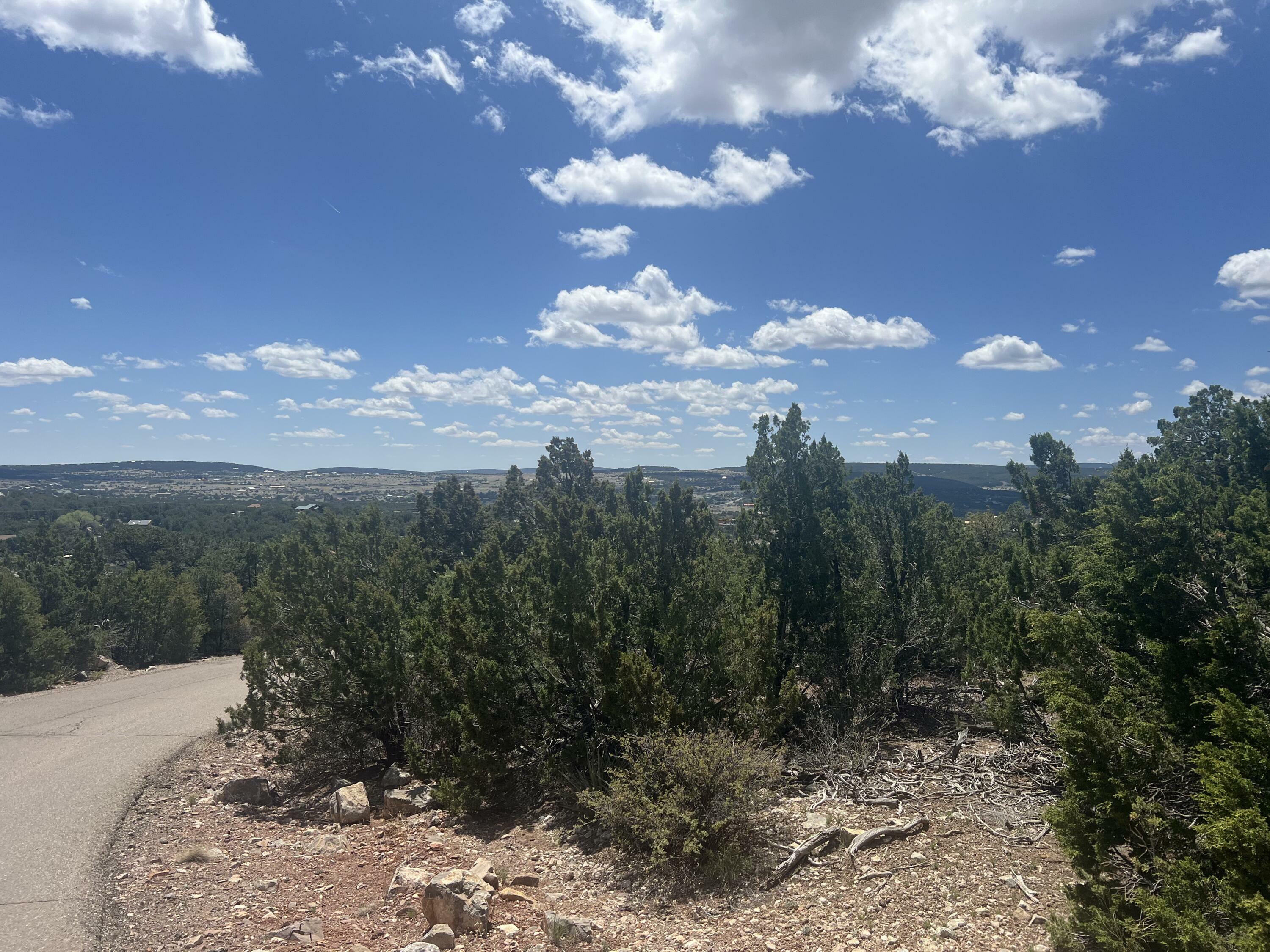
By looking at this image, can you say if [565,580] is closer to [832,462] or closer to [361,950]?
[361,950]

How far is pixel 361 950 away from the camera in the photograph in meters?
7.10

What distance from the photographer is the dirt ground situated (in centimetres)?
656

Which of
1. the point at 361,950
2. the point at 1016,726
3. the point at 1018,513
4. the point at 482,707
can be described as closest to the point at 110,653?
the point at 482,707

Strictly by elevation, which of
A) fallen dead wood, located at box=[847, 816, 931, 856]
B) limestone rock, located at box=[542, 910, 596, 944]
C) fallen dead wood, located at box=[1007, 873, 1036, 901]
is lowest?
limestone rock, located at box=[542, 910, 596, 944]

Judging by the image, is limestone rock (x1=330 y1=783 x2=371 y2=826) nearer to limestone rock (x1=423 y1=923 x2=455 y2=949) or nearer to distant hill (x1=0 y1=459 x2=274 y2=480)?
limestone rock (x1=423 y1=923 x2=455 y2=949)

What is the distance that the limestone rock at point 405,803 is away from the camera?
1166 cm

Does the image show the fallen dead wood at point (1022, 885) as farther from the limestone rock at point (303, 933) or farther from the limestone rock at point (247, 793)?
the limestone rock at point (247, 793)

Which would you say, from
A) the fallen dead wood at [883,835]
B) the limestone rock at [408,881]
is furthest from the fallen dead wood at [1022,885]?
the limestone rock at [408,881]

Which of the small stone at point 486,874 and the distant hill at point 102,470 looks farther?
the distant hill at point 102,470

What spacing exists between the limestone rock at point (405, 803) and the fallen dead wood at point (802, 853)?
6.44 m

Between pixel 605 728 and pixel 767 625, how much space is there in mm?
3302

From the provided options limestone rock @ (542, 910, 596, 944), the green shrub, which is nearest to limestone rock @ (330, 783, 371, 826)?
the green shrub

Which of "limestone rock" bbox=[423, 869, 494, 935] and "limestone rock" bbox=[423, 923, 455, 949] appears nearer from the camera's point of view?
"limestone rock" bbox=[423, 923, 455, 949]

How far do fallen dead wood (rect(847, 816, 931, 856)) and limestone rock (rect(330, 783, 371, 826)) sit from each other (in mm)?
8359
